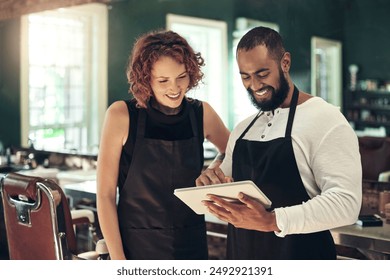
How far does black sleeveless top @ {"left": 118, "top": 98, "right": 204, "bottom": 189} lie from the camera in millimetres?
1747

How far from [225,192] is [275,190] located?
20 cm

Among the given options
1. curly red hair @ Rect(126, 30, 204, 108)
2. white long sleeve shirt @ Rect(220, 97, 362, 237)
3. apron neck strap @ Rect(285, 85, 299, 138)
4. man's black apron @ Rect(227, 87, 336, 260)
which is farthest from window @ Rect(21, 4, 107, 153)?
white long sleeve shirt @ Rect(220, 97, 362, 237)

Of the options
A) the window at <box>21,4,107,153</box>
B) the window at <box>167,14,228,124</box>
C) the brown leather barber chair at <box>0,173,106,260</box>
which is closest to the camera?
the brown leather barber chair at <box>0,173,106,260</box>

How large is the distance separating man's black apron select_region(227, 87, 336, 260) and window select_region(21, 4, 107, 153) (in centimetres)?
188

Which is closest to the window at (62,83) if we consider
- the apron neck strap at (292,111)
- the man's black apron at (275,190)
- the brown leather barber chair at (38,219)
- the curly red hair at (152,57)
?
the brown leather barber chair at (38,219)

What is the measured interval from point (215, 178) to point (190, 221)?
290 millimetres

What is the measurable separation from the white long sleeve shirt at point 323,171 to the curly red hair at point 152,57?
1.31 feet

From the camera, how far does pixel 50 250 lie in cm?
199

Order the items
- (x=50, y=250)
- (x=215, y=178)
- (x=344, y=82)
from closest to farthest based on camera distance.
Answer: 1. (x=215, y=178)
2. (x=50, y=250)
3. (x=344, y=82)

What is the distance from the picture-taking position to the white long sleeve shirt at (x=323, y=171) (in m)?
1.43

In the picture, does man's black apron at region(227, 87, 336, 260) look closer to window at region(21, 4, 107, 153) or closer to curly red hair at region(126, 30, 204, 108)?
curly red hair at region(126, 30, 204, 108)

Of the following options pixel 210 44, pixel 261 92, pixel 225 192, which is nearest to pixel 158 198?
pixel 225 192

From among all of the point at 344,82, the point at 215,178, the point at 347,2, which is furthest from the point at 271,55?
the point at 344,82
